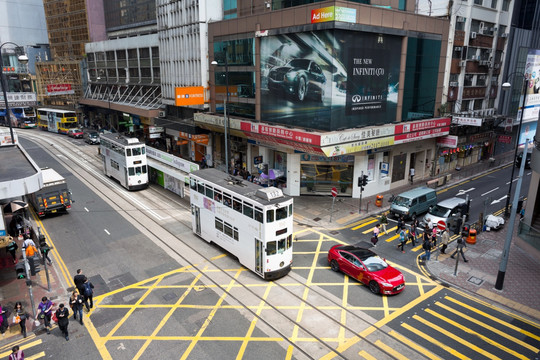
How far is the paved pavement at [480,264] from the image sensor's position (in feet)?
55.9

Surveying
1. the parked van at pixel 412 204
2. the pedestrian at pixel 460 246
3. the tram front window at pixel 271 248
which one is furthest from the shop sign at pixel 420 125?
the tram front window at pixel 271 248

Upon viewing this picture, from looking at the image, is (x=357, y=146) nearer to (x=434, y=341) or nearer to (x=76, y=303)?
(x=434, y=341)

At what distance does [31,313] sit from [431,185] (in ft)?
103

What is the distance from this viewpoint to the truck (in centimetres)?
2586

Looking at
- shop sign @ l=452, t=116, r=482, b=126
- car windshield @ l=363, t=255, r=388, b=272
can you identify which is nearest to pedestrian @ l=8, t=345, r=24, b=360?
car windshield @ l=363, t=255, r=388, b=272

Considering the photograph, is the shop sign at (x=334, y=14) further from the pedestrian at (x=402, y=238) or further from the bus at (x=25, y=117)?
the bus at (x=25, y=117)

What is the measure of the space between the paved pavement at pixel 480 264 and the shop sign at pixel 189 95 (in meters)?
15.3

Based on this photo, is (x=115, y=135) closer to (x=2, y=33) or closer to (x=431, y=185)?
(x=431, y=185)

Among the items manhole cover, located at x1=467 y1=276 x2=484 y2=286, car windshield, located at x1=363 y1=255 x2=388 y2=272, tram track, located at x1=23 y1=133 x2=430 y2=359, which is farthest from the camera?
manhole cover, located at x1=467 y1=276 x2=484 y2=286

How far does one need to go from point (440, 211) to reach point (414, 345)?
14.0 metres

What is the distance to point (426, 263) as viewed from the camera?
66.4 feet

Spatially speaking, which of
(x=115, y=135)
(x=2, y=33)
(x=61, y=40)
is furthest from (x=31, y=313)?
(x=2, y=33)

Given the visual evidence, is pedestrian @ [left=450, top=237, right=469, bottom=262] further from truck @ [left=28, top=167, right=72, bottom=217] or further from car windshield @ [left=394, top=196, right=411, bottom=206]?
truck @ [left=28, top=167, right=72, bottom=217]

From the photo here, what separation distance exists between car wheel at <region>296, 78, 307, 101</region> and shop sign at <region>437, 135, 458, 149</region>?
15793 millimetres
